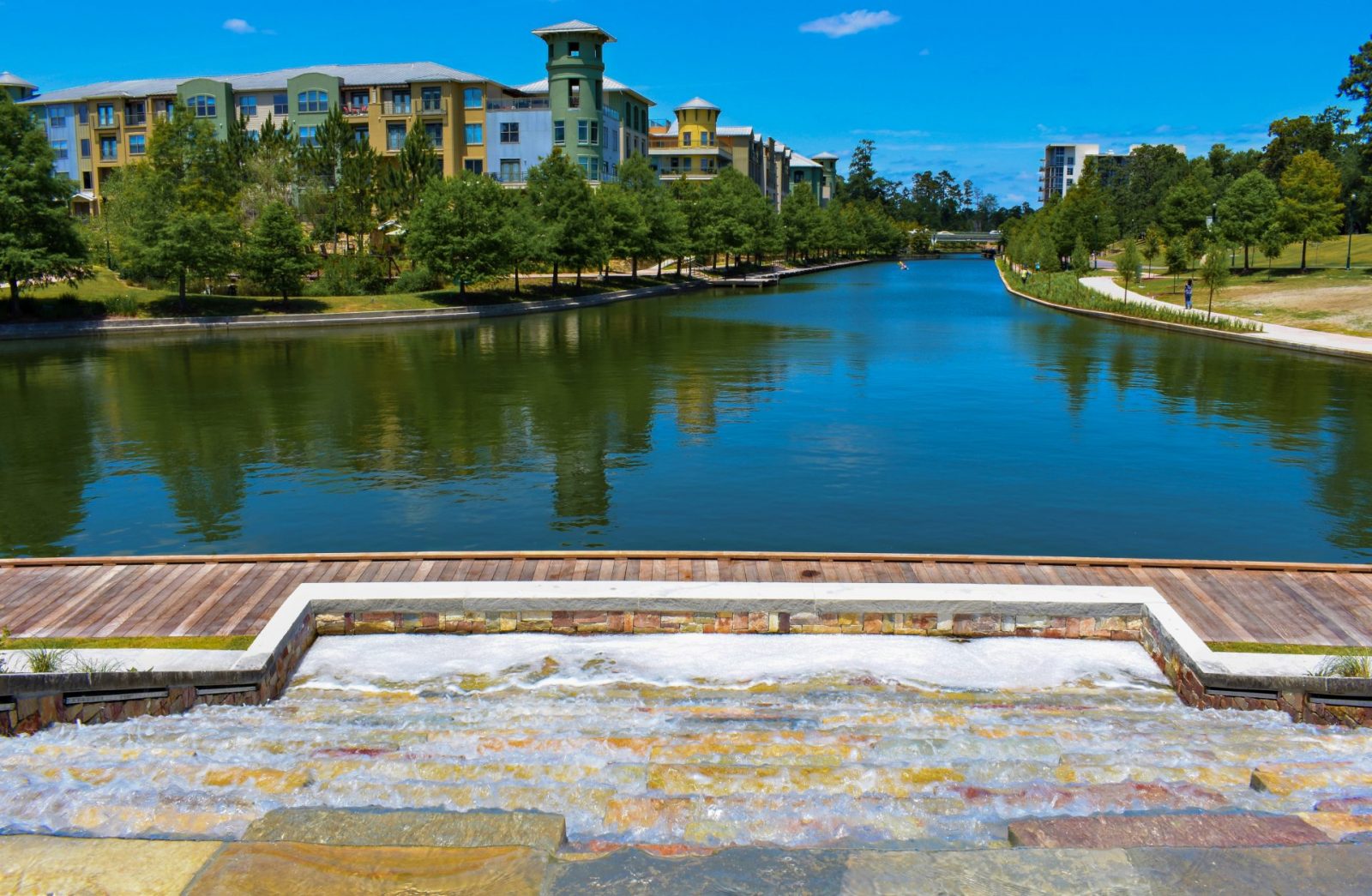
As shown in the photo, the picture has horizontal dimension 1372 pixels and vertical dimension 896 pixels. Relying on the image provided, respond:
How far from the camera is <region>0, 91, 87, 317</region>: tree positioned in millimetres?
44844

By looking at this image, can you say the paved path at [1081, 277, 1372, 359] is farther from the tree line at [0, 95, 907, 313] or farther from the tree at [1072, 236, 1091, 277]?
the tree line at [0, 95, 907, 313]

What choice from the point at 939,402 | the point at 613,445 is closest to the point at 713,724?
the point at 613,445

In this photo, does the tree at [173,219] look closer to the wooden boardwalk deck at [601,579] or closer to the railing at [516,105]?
the railing at [516,105]

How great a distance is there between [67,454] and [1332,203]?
7363 cm

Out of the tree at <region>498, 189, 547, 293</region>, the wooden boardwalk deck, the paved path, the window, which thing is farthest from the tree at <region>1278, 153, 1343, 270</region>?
the window

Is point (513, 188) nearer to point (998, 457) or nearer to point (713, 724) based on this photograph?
Answer: point (998, 457)

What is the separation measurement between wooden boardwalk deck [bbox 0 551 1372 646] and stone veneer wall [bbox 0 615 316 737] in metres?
1.06

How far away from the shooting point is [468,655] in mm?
10039

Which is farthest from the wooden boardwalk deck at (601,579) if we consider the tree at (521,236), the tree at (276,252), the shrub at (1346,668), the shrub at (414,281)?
the shrub at (414,281)

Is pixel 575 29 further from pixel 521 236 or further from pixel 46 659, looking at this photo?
pixel 46 659

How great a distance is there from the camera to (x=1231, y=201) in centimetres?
7150

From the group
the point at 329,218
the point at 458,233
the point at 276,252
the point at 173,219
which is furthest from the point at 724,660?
the point at 329,218

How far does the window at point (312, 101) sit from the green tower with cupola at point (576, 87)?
17.7m

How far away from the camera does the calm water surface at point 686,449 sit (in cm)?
1564
